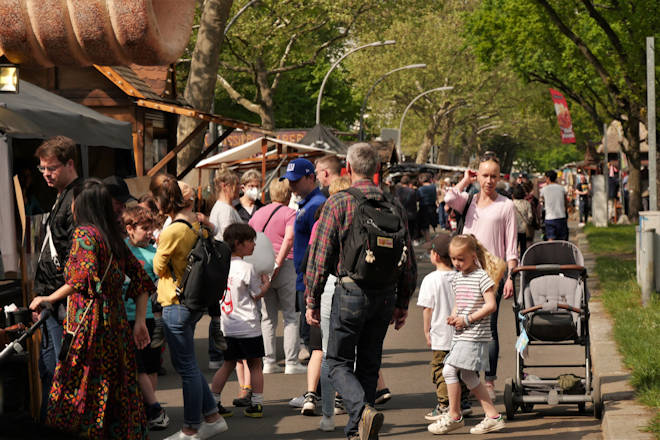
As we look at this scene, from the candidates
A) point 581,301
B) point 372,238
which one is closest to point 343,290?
point 372,238

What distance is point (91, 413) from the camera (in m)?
5.27

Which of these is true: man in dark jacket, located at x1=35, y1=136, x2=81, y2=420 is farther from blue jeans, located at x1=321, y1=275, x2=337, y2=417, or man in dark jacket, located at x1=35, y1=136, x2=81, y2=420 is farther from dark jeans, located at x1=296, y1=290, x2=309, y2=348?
dark jeans, located at x1=296, y1=290, x2=309, y2=348

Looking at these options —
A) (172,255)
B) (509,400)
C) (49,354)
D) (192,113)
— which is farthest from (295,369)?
(192,113)

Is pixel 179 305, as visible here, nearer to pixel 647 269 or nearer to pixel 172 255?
pixel 172 255

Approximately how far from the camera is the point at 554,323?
24.2 ft

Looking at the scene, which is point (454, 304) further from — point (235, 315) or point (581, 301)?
point (235, 315)

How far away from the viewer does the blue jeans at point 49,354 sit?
18.3 ft

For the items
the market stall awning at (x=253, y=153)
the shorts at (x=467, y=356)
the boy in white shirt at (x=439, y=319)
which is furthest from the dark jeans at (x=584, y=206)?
the shorts at (x=467, y=356)

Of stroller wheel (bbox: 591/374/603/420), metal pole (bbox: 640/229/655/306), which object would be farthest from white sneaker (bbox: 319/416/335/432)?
metal pole (bbox: 640/229/655/306)

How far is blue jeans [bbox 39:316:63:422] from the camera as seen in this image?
5583 mm

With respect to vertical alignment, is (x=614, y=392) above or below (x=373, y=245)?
below

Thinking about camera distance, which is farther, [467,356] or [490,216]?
[490,216]

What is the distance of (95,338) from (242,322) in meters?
2.65

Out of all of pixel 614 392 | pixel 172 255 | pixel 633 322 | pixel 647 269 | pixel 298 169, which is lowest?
pixel 614 392
